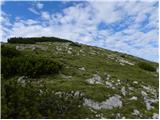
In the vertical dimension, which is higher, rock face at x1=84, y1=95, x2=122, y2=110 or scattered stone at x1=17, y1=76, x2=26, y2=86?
scattered stone at x1=17, y1=76, x2=26, y2=86

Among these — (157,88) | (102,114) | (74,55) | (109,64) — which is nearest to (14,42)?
(74,55)

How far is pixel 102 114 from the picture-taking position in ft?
37.7

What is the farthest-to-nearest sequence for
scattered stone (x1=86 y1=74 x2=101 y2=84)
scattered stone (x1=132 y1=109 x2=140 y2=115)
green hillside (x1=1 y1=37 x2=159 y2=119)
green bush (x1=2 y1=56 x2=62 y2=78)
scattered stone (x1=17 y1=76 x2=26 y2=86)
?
scattered stone (x1=86 y1=74 x2=101 y2=84) < green bush (x1=2 y1=56 x2=62 y2=78) < scattered stone (x1=17 y1=76 x2=26 y2=86) < scattered stone (x1=132 y1=109 x2=140 y2=115) < green hillside (x1=1 y1=37 x2=159 y2=119)

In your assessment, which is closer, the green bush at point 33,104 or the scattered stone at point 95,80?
the green bush at point 33,104

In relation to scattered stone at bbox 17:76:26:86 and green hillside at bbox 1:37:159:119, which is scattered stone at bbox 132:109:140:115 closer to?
green hillside at bbox 1:37:159:119

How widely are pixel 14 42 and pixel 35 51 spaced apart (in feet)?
10.8

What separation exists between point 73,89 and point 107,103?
1.36 meters

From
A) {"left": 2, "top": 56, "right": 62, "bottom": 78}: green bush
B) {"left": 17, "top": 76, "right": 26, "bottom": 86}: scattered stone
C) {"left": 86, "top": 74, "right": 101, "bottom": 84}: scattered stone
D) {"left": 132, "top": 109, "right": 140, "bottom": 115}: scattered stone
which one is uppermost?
{"left": 2, "top": 56, "right": 62, "bottom": 78}: green bush

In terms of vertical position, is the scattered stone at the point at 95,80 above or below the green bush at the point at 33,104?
above

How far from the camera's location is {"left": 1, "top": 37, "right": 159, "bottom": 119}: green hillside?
10.4 metres

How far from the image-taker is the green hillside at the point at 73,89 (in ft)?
34.0

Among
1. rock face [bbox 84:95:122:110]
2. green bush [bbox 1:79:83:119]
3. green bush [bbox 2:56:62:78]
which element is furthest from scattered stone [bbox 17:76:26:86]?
rock face [bbox 84:95:122:110]

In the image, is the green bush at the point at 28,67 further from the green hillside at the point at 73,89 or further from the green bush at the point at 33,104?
the green bush at the point at 33,104

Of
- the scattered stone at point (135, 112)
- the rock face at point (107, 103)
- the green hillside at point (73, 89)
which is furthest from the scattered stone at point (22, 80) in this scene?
the scattered stone at point (135, 112)
